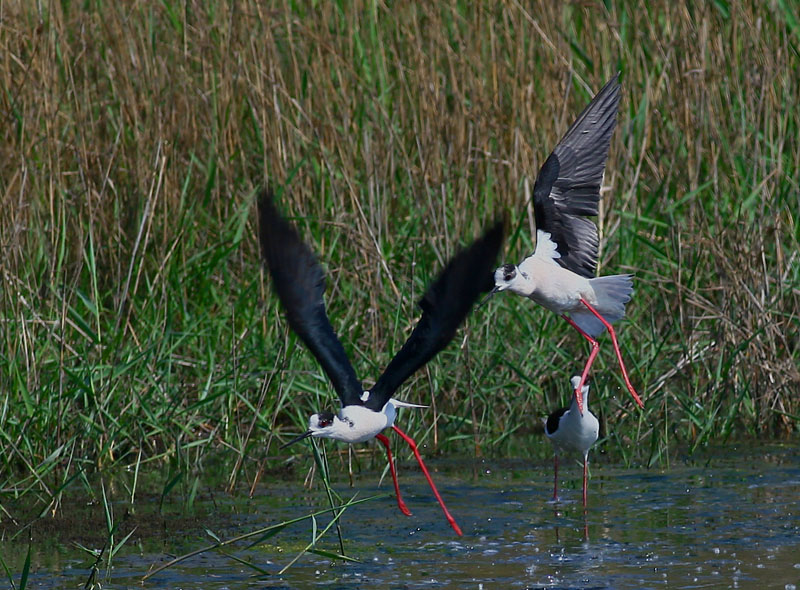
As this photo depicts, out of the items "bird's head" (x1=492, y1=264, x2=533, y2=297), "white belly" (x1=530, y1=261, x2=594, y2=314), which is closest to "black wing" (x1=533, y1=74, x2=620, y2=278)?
"white belly" (x1=530, y1=261, x2=594, y2=314)

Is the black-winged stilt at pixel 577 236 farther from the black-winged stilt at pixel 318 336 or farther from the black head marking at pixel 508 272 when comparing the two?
the black-winged stilt at pixel 318 336

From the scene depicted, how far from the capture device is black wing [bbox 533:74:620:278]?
6.28 metres

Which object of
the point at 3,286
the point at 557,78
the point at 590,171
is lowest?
the point at 3,286

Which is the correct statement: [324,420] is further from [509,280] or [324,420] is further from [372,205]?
[372,205]

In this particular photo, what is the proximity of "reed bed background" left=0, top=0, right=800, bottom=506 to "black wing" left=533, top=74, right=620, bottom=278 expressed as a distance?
55cm

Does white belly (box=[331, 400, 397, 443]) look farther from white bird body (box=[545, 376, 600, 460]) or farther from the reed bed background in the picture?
white bird body (box=[545, 376, 600, 460])

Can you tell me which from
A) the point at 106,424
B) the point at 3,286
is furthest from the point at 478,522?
the point at 3,286

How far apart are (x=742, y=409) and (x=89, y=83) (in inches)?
157

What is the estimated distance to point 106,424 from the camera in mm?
5930

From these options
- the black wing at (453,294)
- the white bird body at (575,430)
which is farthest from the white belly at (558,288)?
the black wing at (453,294)

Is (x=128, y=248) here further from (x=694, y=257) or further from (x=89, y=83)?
(x=694, y=257)

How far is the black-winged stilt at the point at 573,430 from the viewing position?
572 cm

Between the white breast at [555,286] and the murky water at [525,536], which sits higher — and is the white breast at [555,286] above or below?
above

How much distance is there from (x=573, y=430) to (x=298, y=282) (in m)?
1.36
